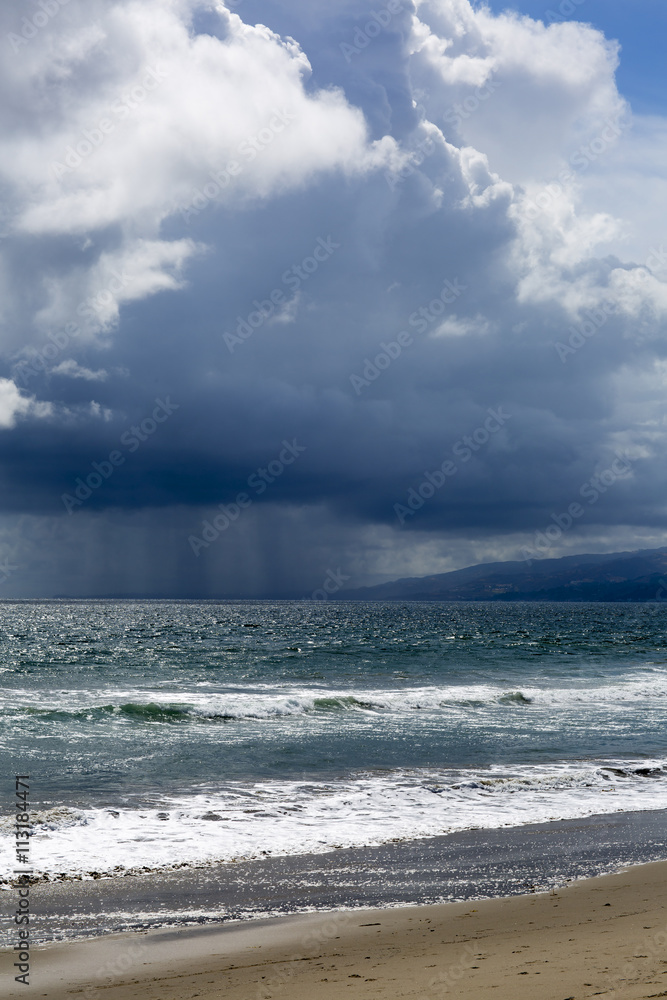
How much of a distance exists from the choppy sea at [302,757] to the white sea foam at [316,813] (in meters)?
0.05

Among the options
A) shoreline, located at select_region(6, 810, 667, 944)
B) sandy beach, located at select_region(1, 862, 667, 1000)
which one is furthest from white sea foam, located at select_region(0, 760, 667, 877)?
sandy beach, located at select_region(1, 862, 667, 1000)

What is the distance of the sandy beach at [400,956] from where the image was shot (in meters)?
5.70

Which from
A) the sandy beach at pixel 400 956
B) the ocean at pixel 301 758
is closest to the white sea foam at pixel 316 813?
the ocean at pixel 301 758

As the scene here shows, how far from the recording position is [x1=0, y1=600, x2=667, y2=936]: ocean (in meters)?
11.5

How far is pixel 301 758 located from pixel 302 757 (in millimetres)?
Result: 128

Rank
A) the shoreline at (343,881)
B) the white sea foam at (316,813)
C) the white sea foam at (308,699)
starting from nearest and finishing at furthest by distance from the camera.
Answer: the shoreline at (343,881) < the white sea foam at (316,813) < the white sea foam at (308,699)

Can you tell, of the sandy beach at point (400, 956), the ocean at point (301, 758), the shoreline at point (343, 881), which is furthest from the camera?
the ocean at point (301, 758)

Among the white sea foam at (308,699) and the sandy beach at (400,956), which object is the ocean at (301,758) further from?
the sandy beach at (400,956)

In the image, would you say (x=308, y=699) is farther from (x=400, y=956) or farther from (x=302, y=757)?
(x=400, y=956)

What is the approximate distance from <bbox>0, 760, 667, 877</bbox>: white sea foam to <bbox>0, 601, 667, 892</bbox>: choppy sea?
0.16 ft

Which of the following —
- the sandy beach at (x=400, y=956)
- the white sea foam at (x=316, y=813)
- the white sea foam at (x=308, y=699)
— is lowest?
the white sea foam at (x=308, y=699)

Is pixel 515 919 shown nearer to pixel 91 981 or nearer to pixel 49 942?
pixel 91 981

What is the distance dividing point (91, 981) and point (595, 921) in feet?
16.2

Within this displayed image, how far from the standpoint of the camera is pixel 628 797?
14109 millimetres
